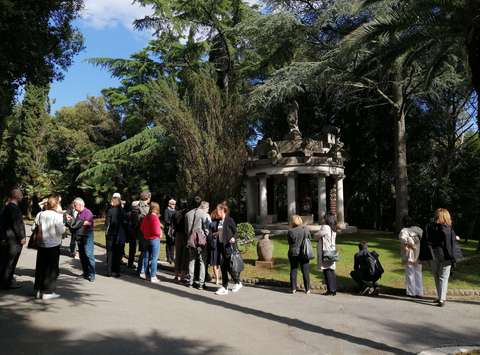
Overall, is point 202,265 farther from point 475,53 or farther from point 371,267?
point 475,53

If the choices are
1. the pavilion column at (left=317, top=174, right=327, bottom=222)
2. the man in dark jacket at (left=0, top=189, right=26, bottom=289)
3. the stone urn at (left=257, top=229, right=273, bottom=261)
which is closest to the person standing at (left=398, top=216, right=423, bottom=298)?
the stone urn at (left=257, top=229, right=273, bottom=261)

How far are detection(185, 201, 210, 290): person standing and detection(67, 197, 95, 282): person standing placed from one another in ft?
6.69

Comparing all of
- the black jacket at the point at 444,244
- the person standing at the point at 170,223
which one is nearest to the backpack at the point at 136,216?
the person standing at the point at 170,223

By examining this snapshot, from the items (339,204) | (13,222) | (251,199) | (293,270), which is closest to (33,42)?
(13,222)

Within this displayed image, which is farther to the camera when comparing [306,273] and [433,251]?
[306,273]

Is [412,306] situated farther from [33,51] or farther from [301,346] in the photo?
[33,51]

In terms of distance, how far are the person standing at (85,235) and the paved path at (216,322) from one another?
15.8 inches

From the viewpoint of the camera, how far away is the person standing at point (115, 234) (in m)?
10.3

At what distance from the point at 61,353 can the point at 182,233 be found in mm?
5330

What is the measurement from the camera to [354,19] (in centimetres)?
2178

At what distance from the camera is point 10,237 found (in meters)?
8.52

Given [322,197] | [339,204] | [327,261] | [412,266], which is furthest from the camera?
[339,204]

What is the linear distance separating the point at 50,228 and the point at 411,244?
699cm

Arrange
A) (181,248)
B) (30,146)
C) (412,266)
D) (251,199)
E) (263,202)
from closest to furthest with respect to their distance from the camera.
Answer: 1. (412,266)
2. (181,248)
3. (263,202)
4. (251,199)
5. (30,146)
